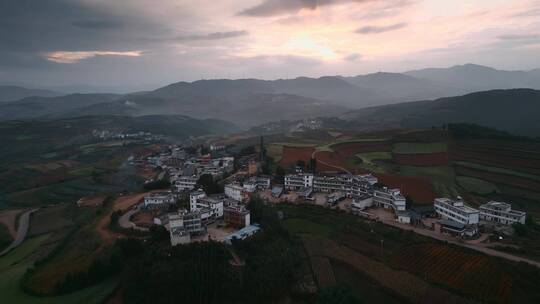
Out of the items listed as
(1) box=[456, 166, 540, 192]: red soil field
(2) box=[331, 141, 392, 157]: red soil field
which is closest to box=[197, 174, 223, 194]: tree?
(2) box=[331, 141, 392, 157]: red soil field

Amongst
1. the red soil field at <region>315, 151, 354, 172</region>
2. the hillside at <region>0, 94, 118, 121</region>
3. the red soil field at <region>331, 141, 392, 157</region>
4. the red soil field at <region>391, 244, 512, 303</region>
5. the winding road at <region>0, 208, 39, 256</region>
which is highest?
the hillside at <region>0, 94, 118, 121</region>

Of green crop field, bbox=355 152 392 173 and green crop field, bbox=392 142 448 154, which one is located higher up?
green crop field, bbox=392 142 448 154

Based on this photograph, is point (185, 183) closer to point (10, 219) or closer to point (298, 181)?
point (298, 181)

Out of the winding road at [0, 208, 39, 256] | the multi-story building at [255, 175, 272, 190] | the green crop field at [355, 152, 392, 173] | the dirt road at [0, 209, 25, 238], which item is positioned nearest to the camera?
the winding road at [0, 208, 39, 256]

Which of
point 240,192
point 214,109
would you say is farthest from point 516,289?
point 214,109

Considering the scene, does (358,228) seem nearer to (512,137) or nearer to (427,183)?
(427,183)

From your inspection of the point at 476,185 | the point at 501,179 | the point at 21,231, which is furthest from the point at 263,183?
the point at 501,179

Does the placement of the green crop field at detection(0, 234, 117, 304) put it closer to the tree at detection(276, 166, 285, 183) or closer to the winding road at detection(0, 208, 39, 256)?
the winding road at detection(0, 208, 39, 256)

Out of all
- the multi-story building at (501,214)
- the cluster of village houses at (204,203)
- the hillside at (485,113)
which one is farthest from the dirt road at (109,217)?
the hillside at (485,113)
